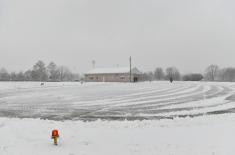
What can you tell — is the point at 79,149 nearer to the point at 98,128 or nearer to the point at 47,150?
the point at 47,150

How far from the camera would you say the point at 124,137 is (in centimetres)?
789

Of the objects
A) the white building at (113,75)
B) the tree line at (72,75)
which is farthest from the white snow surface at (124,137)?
the tree line at (72,75)

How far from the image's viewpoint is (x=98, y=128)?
906cm

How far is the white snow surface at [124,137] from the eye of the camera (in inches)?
257

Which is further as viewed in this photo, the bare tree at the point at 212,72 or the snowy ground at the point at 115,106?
the bare tree at the point at 212,72

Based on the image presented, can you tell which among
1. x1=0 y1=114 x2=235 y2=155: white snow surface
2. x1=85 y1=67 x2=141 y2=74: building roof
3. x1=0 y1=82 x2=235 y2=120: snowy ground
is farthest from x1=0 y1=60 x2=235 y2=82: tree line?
x1=0 y1=114 x2=235 y2=155: white snow surface

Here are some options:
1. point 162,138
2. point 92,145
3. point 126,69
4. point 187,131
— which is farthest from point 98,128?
point 126,69

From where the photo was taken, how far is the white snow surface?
653 cm

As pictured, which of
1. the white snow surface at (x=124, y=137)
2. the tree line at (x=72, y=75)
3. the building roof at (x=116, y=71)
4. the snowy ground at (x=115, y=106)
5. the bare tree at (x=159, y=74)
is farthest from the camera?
the bare tree at (x=159, y=74)

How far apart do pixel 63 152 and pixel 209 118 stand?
7.33 metres

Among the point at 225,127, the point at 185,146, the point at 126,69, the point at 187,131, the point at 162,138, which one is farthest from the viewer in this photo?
the point at 126,69

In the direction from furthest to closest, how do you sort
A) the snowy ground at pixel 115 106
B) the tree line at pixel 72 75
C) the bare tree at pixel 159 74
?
1. the bare tree at pixel 159 74
2. the tree line at pixel 72 75
3. the snowy ground at pixel 115 106

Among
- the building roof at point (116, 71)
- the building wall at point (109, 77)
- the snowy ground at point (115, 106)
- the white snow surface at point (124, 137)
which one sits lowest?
the white snow surface at point (124, 137)

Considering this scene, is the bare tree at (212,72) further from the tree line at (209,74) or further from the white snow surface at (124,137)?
the white snow surface at (124,137)
